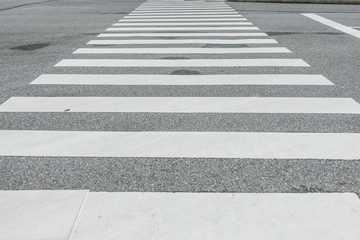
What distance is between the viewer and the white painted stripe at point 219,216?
2.62 metres

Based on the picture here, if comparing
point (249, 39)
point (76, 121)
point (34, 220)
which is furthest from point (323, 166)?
point (249, 39)

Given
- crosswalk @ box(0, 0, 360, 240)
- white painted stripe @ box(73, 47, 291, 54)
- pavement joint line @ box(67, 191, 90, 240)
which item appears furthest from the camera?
white painted stripe @ box(73, 47, 291, 54)

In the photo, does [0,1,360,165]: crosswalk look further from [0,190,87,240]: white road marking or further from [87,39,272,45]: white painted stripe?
[0,190,87,240]: white road marking


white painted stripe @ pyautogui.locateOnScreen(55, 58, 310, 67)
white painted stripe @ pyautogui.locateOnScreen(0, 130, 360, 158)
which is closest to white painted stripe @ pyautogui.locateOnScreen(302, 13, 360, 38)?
white painted stripe @ pyautogui.locateOnScreen(55, 58, 310, 67)

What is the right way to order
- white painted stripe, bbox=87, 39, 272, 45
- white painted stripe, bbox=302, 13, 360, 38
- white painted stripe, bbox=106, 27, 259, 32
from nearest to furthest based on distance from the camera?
1. white painted stripe, bbox=87, 39, 272, 45
2. white painted stripe, bbox=302, 13, 360, 38
3. white painted stripe, bbox=106, 27, 259, 32

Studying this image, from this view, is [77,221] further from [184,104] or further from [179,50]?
[179,50]

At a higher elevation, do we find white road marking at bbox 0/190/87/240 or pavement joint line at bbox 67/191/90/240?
white road marking at bbox 0/190/87/240

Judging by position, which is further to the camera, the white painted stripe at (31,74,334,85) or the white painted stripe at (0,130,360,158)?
the white painted stripe at (31,74,334,85)

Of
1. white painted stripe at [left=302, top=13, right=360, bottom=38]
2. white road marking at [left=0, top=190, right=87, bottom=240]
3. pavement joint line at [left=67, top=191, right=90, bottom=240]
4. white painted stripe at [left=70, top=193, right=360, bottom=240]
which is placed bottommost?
white painted stripe at [left=302, top=13, right=360, bottom=38]

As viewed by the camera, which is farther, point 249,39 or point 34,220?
point 249,39

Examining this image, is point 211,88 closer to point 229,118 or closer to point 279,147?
point 229,118

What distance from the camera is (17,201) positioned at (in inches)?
119

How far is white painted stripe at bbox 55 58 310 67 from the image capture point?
7074 mm

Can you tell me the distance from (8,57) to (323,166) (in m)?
6.39
